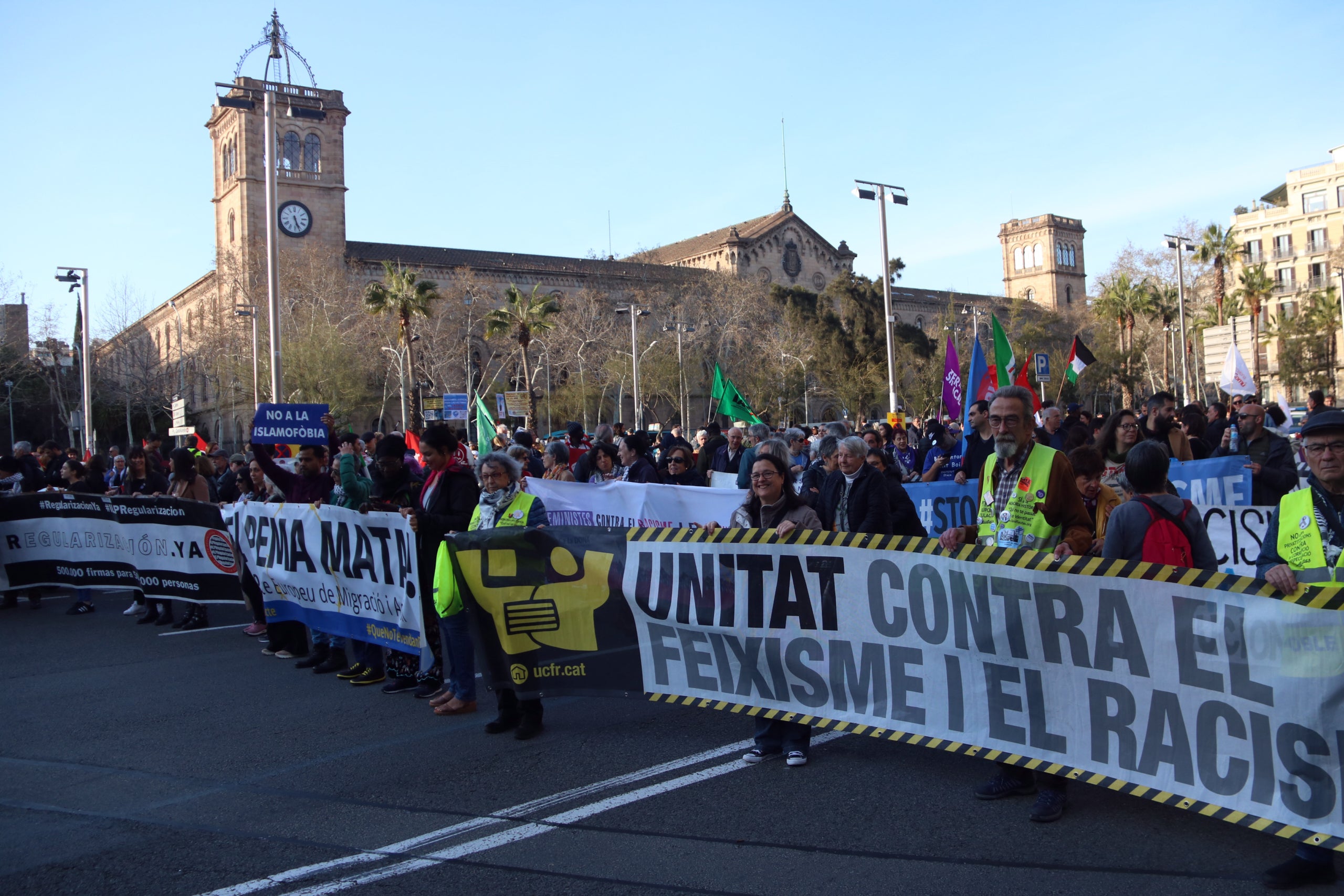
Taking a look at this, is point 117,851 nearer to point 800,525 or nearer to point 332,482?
point 800,525

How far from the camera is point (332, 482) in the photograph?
8875mm

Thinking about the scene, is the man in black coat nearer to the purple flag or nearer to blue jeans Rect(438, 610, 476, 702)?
blue jeans Rect(438, 610, 476, 702)

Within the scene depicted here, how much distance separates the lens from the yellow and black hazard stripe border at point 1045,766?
3717mm

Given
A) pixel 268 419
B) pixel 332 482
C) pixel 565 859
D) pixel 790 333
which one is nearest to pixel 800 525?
pixel 565 859

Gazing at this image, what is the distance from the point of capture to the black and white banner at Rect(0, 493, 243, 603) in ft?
32.0

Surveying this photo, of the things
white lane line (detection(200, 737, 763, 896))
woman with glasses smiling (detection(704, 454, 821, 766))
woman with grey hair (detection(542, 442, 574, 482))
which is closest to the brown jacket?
woman with glasses smiling (detection(704, 454, 821, 766))

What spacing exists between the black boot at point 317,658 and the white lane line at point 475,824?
3.84m

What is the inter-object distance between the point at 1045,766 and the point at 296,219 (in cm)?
6644

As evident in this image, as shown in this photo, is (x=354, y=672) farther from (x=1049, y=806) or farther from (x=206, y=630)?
(x=1049, y=806)

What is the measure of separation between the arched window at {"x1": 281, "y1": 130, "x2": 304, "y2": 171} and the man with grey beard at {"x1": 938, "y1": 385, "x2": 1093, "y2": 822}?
217 feet

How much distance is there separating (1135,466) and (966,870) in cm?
189

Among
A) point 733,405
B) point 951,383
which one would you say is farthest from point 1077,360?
point 733,405

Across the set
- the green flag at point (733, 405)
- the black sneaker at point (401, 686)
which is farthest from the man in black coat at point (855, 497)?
the green flag at point (733, 405)

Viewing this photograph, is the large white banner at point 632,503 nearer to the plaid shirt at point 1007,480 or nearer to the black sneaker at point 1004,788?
the plaid shirt at point 1007,480
